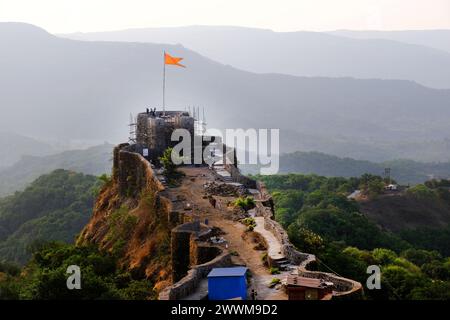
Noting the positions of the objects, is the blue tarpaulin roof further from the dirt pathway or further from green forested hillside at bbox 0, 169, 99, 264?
green forested hillside at bbox 0, 169, 99, 264

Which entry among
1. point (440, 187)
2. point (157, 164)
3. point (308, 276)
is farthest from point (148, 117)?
point (440, 187)

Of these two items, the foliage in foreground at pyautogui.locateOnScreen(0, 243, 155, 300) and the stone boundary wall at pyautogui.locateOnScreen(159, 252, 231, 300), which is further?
the foliage in foreground at pyautogui.locateOnScreen(0, 243, 155, 300)

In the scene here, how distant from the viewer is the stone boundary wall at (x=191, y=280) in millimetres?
19656

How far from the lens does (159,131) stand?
150 feet

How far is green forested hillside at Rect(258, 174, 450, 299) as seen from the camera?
39688 mm

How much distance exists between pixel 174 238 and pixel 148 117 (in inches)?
907

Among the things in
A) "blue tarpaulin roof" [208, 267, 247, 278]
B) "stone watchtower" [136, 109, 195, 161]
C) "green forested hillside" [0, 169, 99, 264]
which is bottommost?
"green forested hillside" [0, 169, 99, 264]

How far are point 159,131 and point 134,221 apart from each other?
11349mm

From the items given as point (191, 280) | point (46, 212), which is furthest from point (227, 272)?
point (46, 212)

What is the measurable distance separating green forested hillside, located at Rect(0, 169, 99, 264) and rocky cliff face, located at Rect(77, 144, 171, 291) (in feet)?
112

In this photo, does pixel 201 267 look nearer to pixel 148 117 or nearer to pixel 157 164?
pixel 157 164

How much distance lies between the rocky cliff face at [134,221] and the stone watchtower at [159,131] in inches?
65.9

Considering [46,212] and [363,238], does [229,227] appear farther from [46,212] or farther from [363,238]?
[46,212]

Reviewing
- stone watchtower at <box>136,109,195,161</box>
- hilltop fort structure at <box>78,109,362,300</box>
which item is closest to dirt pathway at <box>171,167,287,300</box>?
hilltop fort structure at <box>78,109,362,300</box>
